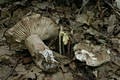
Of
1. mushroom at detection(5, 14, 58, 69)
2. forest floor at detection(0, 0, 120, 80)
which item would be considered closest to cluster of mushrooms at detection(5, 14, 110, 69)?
mushroom at detection(5, 14, 58, 69)

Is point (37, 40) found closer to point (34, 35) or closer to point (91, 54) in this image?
point (34, 35)

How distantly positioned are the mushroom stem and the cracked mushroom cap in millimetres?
126

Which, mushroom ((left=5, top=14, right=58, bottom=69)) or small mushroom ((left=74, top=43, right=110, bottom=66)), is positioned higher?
mushroom ((left=5, top=14, right=58, bottom=69))

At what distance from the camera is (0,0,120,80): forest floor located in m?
2.48

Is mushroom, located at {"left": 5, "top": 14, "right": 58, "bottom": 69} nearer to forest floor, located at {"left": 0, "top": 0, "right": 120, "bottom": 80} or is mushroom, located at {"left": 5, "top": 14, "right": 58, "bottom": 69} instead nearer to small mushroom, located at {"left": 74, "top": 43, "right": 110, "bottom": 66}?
forest floor, located at {"left": 0, "top": 0, "right": 120, "bottom": 80}

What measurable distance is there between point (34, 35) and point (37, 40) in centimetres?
14

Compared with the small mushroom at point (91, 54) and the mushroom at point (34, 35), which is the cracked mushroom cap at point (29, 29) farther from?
the small mushroom at point (91, 54)

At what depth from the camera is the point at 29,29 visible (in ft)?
9.07

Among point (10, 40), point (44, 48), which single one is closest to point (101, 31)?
point (44, 48)

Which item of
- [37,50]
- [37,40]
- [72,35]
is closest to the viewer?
[37,50]

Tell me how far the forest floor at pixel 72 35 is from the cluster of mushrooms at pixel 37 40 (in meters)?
0.13

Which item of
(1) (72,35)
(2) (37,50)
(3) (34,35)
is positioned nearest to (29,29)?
(3) (34,35)

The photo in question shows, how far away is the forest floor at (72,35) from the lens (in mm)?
2482

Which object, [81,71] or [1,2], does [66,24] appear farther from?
[1,2]
